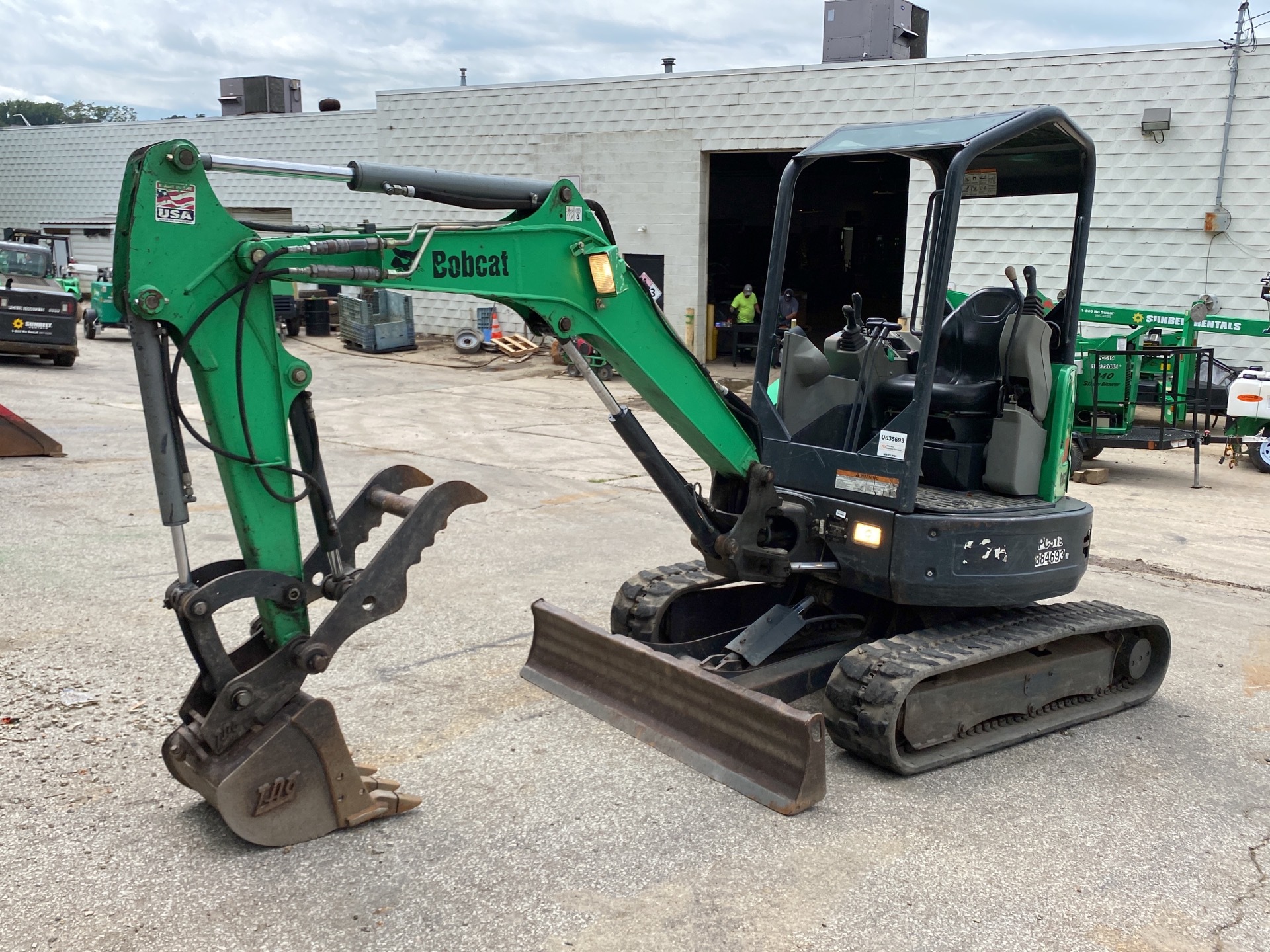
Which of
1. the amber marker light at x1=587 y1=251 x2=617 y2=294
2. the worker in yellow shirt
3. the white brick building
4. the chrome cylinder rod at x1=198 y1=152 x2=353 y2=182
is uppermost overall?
the white brick building

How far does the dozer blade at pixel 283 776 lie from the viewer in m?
4.20

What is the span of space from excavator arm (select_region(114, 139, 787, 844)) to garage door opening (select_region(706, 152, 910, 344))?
2557 centimetres

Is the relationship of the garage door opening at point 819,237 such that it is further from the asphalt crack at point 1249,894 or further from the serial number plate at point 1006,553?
the asphalt crack at point 1249,894

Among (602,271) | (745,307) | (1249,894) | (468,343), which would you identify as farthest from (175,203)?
(468,343)

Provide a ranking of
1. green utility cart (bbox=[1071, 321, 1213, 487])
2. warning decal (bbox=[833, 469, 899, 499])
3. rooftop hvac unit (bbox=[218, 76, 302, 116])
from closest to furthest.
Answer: warning decal (bbox=[833, 469, 899, 499])
green utility cart (bbox=[1071, 321, 1213, 487])
rooftop hvac unit (bbox=[218, 76, 302, 116])

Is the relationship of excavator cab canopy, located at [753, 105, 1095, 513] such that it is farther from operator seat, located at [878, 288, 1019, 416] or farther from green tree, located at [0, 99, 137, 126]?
green tree, located at [0, 99, 137, 126]

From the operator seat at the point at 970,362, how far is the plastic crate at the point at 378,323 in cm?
2078

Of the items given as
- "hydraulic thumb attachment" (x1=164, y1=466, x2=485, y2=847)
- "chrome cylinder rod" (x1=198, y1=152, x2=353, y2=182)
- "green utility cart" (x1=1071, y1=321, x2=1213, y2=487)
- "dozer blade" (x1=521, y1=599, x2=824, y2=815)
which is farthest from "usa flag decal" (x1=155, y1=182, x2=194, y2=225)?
"green utility cart" (x1=1071, y1=321, x2=1213, y2=487)

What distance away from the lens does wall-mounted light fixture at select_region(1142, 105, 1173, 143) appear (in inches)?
726

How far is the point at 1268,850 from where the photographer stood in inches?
184

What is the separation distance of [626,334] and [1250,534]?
822 cm

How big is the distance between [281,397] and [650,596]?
2.74 metres

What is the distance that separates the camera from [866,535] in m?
5.49

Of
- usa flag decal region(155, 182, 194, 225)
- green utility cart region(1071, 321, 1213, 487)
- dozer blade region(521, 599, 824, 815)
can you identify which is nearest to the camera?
usa flag decal region(155, 182, 194, 225)
